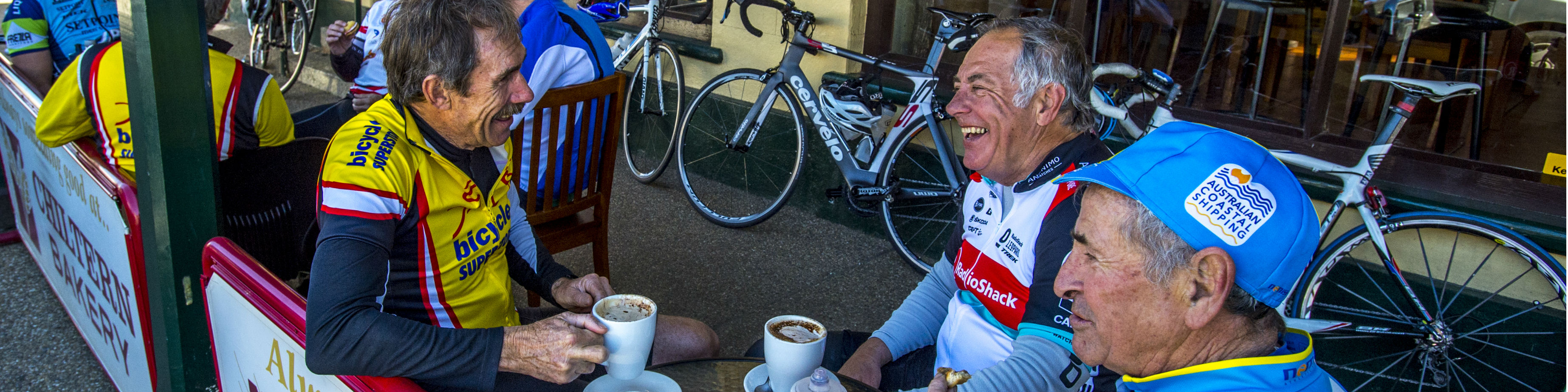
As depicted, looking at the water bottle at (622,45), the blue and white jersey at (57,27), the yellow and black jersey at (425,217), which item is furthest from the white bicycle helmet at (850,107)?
the blue and white jersey at (57,27)

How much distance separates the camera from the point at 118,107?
2.53 meters

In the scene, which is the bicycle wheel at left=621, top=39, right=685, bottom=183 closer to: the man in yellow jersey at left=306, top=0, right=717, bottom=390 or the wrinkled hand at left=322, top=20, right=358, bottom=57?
the wrinkled hand at left=322, top=20, right=358, bottom=57

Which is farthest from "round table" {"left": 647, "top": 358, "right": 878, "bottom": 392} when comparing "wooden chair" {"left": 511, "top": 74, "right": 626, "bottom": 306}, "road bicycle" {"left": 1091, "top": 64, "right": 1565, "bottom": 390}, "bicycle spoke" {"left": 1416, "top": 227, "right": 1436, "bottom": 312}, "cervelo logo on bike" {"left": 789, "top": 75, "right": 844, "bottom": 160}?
"cervelo logo on bike" {"left": 789, "top": 75, "right": 844, "bottom": 160}

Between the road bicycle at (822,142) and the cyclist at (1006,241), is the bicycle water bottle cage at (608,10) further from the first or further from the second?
the cyclist at (1006,241)

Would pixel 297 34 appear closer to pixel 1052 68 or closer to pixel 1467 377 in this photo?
pixel 1052 68

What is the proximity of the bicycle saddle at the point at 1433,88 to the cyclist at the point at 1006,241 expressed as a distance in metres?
1.50

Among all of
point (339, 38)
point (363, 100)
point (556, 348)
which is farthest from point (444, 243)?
point (339, 38)

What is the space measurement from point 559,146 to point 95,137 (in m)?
1.29

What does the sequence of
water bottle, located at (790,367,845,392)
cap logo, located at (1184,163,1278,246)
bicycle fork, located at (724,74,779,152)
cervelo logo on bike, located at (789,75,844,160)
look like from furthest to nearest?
bicycle fork, located at (724,74,779,152) < cervelo logo on bike, located at (789,75,844,160) < water bottle, located at (790,367,845,392) < cap logo, located at (1184,163,1278,246)

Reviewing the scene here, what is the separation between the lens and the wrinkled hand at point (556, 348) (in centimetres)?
140

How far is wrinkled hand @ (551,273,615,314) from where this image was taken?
205cm

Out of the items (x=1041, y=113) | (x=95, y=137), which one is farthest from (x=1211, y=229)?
(x=95, y=137)

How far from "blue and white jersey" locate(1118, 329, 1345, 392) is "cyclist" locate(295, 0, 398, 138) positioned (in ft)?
9.54

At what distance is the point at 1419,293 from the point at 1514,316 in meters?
0.26
